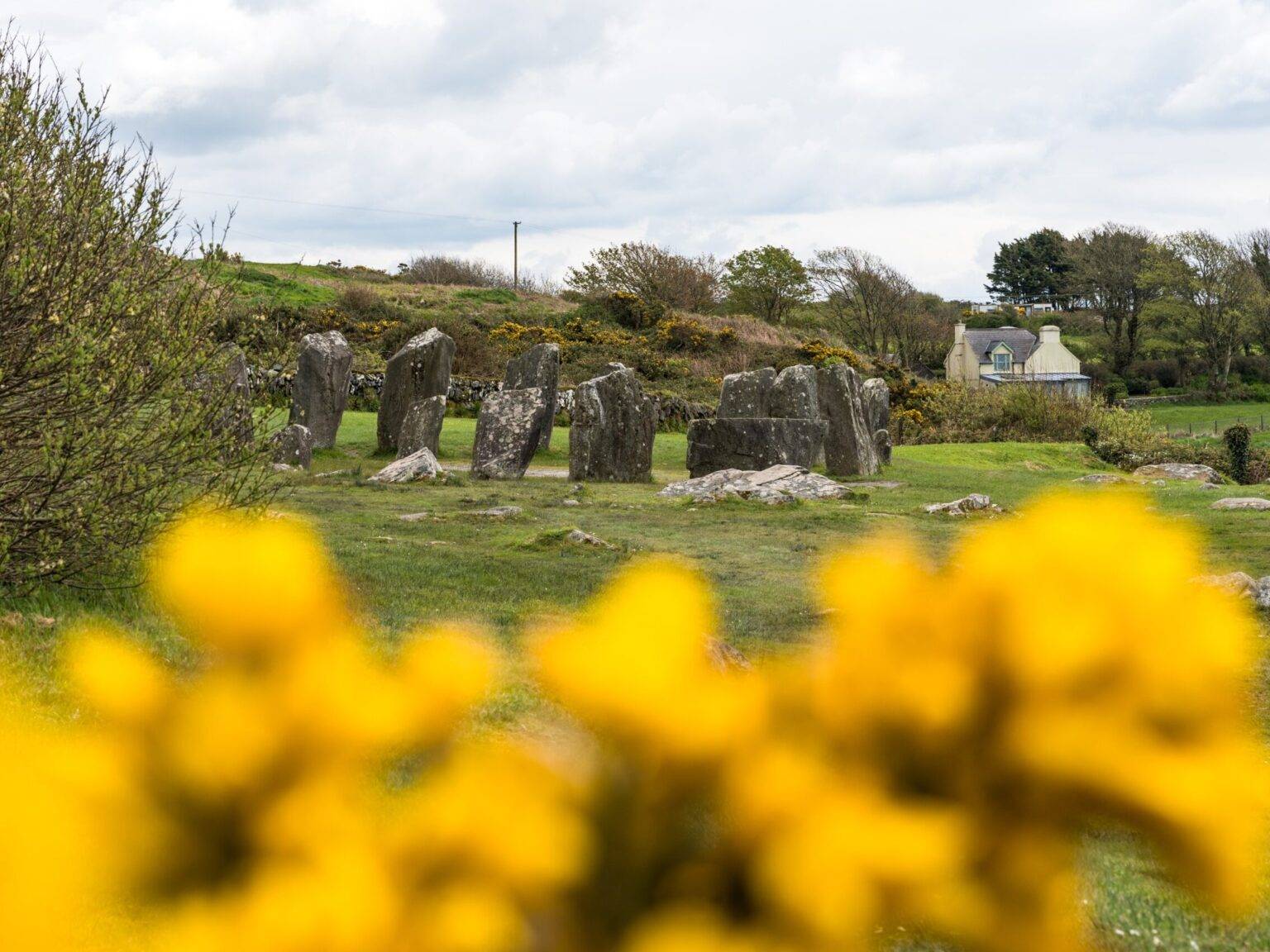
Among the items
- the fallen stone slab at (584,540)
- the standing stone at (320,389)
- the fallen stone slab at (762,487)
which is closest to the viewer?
the fallen stone slab at (584,540)

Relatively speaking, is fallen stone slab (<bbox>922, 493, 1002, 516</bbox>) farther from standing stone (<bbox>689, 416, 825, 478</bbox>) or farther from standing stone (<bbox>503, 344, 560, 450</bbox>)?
standing stone (<bbox>503, 344, 560, 450</bbox>)

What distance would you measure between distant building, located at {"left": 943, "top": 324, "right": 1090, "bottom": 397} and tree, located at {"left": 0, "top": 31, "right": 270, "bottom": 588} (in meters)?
67.9

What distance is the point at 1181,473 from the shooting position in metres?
22.9

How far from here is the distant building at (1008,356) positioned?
73.7m

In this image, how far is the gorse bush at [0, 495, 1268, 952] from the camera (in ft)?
1.52

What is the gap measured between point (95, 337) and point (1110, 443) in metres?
24.4

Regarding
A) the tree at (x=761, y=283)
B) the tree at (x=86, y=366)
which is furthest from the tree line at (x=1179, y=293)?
the tree at (x=86, y=366)

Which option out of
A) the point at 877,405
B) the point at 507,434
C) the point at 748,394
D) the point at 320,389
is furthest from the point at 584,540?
the point at 877,405

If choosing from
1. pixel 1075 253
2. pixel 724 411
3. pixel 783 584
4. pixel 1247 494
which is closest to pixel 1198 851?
pixel 783 584

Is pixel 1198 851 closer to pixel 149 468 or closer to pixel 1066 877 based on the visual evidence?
pixel 1066 877

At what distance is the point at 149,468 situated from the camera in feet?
23.3

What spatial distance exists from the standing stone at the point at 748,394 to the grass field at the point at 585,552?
234 centimetres

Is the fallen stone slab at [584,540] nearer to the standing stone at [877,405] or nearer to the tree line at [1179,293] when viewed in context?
the standing stone at [877,405]

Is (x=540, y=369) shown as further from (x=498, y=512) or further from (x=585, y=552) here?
(x=585, y=552)
